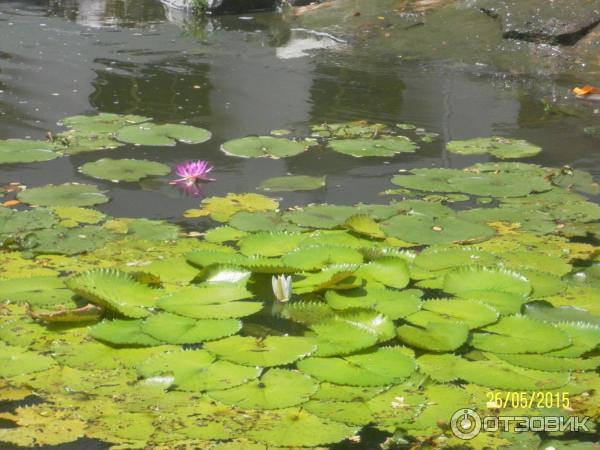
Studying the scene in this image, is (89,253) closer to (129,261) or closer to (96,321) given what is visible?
(129,261)

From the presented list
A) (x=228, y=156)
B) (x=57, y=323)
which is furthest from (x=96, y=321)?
(x=228, y=156)

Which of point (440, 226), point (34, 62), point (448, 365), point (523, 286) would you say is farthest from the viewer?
point (34, 62)

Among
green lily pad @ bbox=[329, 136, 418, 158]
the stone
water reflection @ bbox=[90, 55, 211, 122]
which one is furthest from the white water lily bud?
the stone

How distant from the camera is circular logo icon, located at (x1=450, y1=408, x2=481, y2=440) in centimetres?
262

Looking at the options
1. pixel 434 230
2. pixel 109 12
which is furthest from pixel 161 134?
pixel 109 12

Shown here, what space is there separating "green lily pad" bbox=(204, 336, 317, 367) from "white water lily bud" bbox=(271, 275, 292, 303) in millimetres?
299

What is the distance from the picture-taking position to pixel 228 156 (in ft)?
17.2

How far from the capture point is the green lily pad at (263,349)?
296 cm

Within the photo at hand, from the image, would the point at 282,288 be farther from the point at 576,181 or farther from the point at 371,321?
the point at 576,181

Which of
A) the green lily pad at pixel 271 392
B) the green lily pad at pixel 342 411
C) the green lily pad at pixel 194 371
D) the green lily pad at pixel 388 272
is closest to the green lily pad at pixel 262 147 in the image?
the green lily pad at pixel 388 272

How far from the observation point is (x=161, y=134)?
5.46m

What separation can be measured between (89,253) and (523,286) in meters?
1.62

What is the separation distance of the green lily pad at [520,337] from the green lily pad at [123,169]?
2.16m

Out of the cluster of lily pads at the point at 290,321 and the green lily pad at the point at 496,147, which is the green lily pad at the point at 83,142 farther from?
the green lily pad at the point at 496,147
